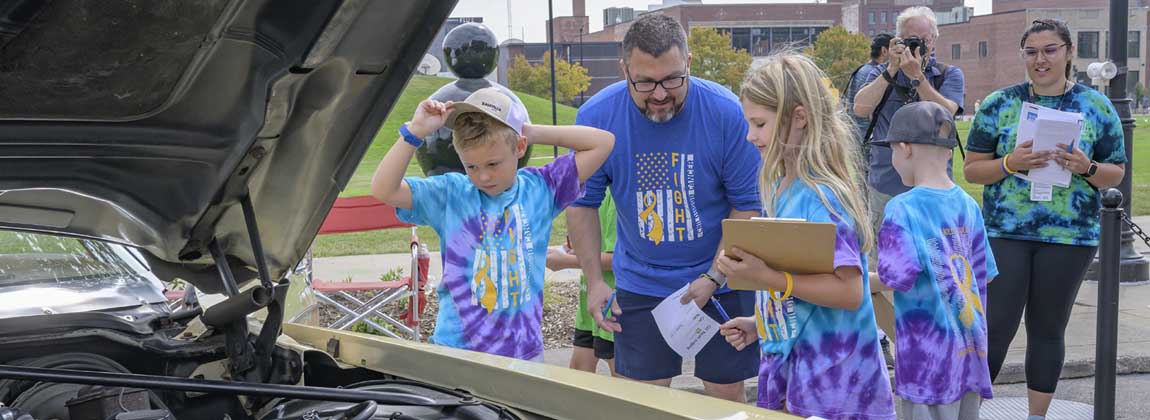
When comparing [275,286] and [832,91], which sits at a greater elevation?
[832,91]

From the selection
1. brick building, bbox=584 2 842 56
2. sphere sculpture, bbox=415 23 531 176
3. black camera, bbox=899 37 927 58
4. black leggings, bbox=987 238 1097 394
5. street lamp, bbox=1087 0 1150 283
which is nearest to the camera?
black leggings, bbox=987 238 1097 394

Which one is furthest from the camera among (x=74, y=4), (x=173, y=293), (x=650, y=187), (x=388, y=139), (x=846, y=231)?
Result: (x=388, y=139)

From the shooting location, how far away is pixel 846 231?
303cm

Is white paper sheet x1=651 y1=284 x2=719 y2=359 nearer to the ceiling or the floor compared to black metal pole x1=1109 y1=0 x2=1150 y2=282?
nearer to the floor

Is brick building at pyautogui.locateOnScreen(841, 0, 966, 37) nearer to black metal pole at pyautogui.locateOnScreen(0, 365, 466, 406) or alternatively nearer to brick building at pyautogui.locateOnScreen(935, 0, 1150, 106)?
brick building at pyautogui.locateOnScreen(935, 0, 1150, 106)

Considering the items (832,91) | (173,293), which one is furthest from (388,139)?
(832,91)

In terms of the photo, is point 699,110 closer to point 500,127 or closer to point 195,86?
point 500,127

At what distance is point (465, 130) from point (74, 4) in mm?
1715

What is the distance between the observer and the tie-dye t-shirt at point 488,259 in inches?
132

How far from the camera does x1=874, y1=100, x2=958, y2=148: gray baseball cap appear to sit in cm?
369

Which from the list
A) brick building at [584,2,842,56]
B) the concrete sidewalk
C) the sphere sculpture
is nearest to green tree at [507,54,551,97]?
brick building at [584,2,842,56]

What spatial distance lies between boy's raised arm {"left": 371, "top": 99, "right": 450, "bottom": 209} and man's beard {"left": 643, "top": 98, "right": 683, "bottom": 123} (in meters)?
0.87

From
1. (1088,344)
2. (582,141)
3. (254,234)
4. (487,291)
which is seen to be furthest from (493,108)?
(1088,344)

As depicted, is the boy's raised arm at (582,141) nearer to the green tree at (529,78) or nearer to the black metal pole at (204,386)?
the black metal pole at (204,386)
